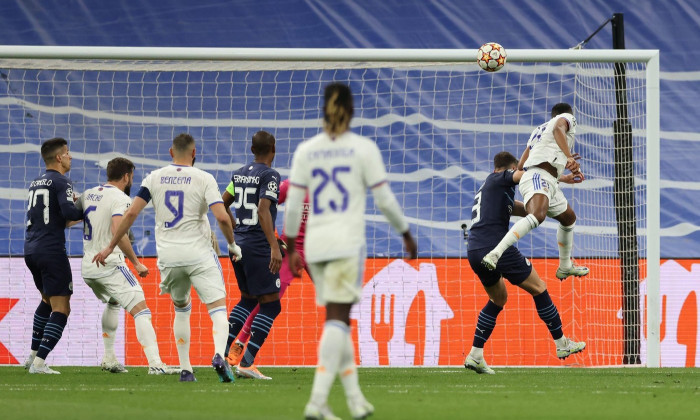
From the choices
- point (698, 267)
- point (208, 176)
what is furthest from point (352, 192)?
point (698, 267)

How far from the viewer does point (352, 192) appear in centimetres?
581

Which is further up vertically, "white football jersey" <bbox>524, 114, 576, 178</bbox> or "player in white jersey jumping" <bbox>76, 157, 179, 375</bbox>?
"white football jersey" <bbox>524, 114, 576, 178</bbox>

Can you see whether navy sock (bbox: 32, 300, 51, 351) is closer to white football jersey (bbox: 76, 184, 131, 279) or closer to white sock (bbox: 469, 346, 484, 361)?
white football jersey (bbox: 76, 184, 131, 279)

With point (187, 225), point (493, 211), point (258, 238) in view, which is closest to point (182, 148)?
point (187, 225)

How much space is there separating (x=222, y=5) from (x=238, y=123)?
267 centimetres

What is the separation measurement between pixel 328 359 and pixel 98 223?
5.51 metres

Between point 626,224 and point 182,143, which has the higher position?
point 182,143

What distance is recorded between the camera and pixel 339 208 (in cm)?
581

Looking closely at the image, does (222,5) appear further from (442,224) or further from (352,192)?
(352,192)

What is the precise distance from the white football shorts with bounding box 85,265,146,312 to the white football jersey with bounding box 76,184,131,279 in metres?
0.06

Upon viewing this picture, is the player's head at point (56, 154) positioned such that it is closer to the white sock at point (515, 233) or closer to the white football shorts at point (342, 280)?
the white sock at point (515, 233)

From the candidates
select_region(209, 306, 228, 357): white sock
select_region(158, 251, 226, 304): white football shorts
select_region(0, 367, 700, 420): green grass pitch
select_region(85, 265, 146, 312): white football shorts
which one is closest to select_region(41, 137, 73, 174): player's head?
select_region(85, 265, 146, 312): white football shorts

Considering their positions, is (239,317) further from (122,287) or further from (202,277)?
(202,277)

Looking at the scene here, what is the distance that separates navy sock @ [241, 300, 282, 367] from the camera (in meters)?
9.61
